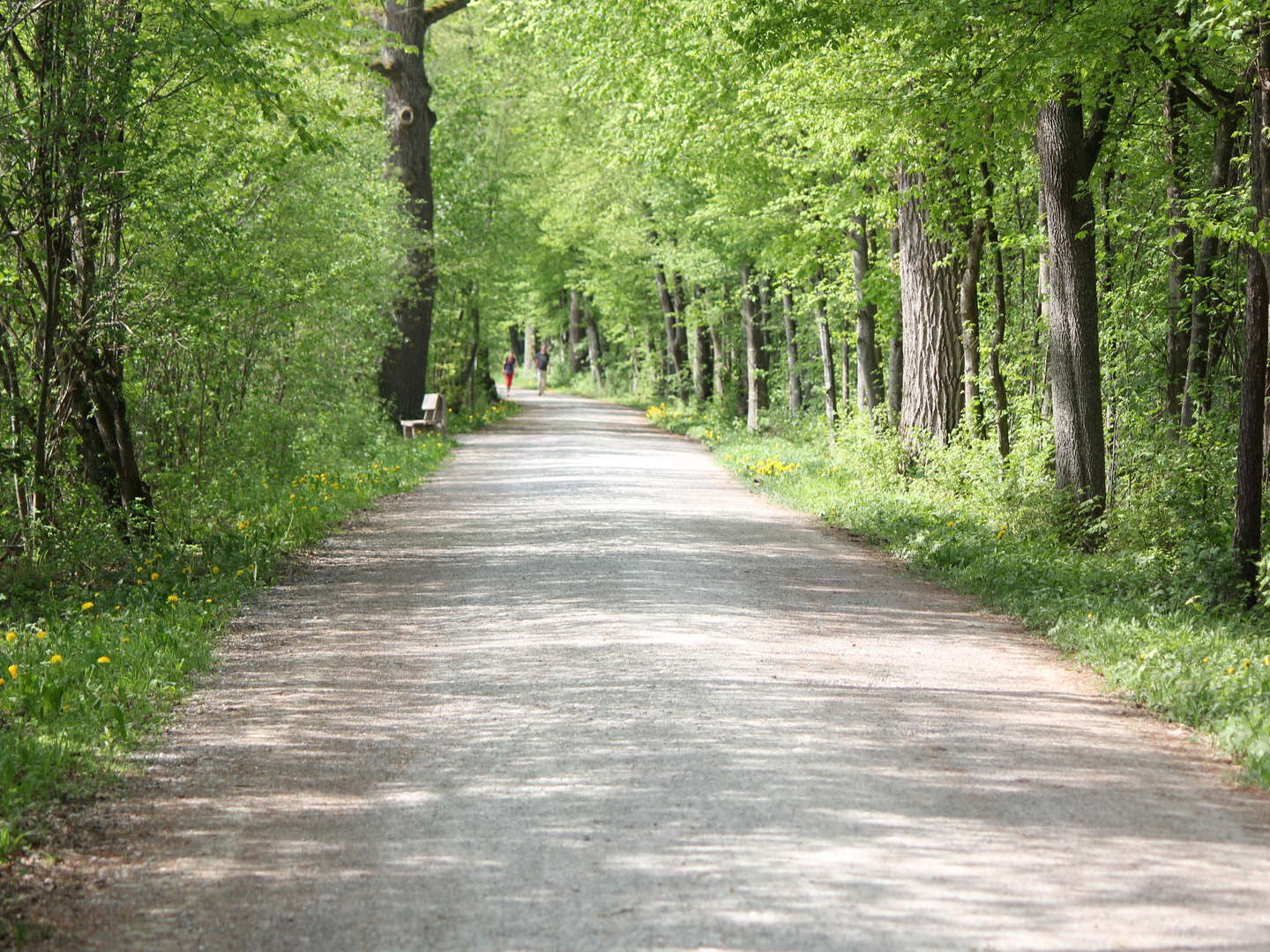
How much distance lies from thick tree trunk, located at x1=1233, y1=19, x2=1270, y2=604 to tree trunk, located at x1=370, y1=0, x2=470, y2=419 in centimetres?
1820

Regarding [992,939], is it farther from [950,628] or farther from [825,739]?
[950,628]

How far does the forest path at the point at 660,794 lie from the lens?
14.5 feet

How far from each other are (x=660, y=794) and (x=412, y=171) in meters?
23.6

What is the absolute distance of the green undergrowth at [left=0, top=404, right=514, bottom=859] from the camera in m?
6.09

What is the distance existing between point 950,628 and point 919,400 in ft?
28.8

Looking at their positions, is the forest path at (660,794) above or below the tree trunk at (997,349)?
below

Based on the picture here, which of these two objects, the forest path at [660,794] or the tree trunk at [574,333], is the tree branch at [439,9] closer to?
the forest path at [660,794]

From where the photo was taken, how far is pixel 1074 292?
12.9 meters

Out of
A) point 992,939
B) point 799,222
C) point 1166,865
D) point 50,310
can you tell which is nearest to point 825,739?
point 1166,865

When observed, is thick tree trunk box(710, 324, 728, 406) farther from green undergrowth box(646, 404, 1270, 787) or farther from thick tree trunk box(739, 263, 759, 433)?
green undergrowth box(646, 404, 1270, 787)

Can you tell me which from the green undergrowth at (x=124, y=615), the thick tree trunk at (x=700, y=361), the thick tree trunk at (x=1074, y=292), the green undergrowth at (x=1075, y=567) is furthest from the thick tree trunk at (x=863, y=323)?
the thick tree trunk at (x=700, y=361)

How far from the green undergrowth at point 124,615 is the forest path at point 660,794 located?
1.02 feet

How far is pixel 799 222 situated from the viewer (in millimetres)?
22125

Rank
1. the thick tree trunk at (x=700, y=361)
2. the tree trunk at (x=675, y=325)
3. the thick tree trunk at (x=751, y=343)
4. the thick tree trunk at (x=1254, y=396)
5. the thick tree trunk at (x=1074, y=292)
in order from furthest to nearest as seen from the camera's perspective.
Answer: the tree trunk at (x=675, y=325) → the thick tree trunk at (x=700, y=361) → the thick tree trunk at (x=751, y=343) → the thick tree trunk at (x=1074, y=292) → the thick tree trunk at (x=1254, y=396)
